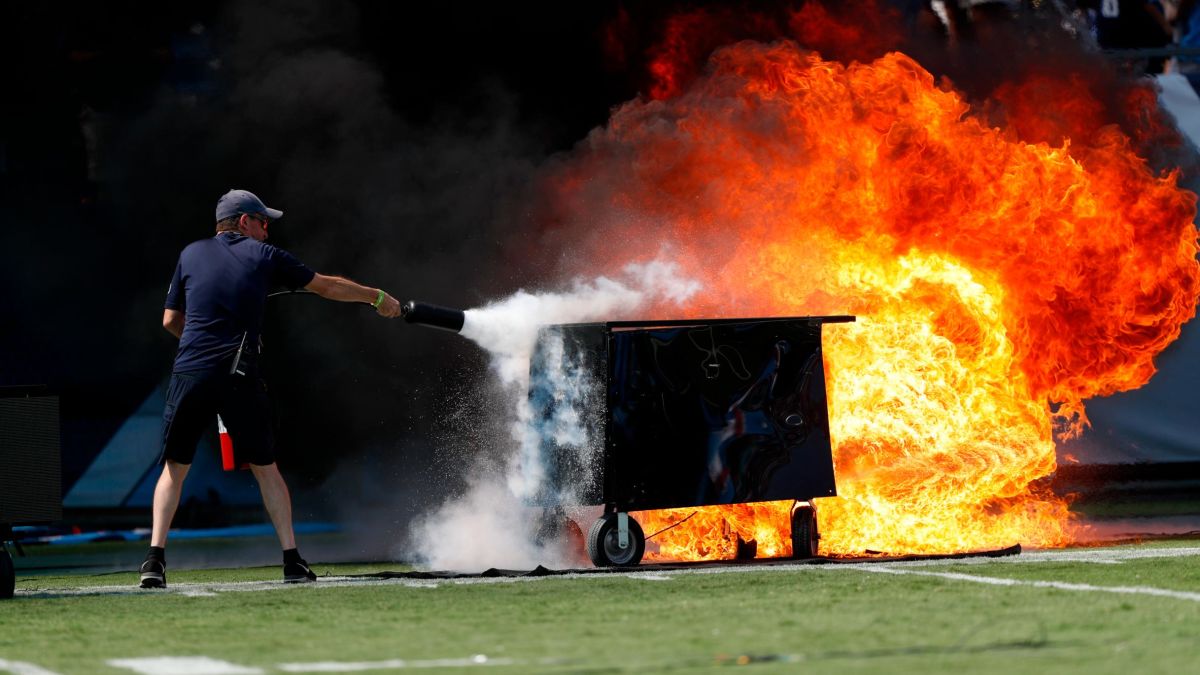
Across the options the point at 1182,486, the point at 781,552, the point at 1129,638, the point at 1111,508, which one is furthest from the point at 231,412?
the point at 1182,486

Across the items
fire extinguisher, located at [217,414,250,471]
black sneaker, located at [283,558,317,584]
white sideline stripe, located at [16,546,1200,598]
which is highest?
fire extinguisher, located at [217,414,250,471]

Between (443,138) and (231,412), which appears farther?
(443,138)

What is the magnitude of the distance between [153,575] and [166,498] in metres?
0.37

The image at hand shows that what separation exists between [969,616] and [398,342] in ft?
21.8

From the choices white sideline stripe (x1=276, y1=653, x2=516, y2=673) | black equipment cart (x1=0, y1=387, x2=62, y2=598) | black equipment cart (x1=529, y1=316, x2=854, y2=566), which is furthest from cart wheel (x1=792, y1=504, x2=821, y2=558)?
white sideline stripe (x1=276, y1=653, x2=516, y2=673)

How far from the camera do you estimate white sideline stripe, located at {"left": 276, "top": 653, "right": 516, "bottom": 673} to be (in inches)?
209

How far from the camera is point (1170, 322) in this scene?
11.1m

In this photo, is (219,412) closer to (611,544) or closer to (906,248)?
(611,544)

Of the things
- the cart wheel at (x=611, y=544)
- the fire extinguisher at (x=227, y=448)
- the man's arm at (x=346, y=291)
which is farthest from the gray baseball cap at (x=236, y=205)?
the cart wheel at (x=611, y=544)

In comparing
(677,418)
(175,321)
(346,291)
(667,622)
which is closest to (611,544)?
(677,418)

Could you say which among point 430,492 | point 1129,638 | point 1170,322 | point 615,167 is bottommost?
point 1129,638

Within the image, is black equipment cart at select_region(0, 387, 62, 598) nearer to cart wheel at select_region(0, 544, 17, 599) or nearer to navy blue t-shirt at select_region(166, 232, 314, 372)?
cart wheel at select_region(0, 544, 17, 599)

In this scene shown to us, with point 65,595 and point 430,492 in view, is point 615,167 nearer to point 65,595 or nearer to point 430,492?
point 430,492

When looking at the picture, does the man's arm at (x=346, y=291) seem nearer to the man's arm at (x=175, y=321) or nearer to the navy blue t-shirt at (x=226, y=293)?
the navy blue t-shirt at (x=226, y=293)
